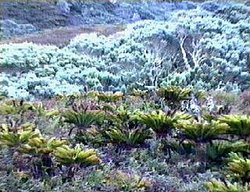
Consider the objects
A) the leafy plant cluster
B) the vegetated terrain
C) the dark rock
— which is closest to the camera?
the leafy plant cluster

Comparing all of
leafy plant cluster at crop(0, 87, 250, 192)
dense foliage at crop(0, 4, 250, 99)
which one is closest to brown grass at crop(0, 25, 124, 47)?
dense foliage at crop(0, 4, 250, 99)

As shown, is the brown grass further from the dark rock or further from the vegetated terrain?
the dark rock

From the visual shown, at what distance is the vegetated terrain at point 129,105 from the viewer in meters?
5.53

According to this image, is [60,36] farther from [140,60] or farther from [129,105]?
[129,105]

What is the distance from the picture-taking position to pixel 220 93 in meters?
12.1

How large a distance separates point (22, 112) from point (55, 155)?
3143mm

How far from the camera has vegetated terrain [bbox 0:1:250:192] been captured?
18.1ft

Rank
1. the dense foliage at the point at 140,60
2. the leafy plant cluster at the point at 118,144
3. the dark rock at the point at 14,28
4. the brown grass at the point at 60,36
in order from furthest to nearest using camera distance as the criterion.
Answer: the dark rock at the point at 14,28 < the brown grass at the point at 60,36 < the dense foliage at the point at 140,60 < the leafy plant cluster at the point at 118,144

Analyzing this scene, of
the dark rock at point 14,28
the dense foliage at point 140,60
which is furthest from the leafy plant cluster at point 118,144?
the dark rock at point 14,28

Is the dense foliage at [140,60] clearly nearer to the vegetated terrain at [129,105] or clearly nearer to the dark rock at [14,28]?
the vegetated terrain at [129,105]

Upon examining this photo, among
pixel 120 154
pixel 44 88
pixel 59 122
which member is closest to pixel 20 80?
pixel 44 88

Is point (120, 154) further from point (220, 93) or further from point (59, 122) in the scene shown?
point (220, 93)

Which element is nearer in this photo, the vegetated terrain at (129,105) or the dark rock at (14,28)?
the vegetated terrain at (129,105)

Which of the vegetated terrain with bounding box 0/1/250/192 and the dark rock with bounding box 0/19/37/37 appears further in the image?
the dark rock with bounding box 0/19/37/37
